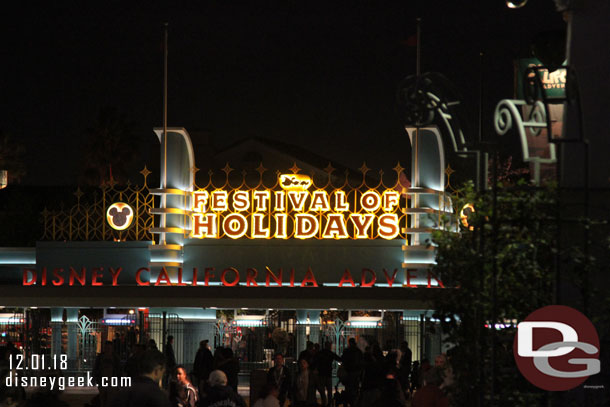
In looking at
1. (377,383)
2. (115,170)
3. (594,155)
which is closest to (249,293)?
(377,383)

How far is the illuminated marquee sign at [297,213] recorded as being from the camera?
32156 millimetres

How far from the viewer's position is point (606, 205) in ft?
39.8

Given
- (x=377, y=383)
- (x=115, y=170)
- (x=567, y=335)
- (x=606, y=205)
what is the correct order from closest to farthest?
(x=567, y=335)
(x=606, y=205)
(x=377, y=383)
(x=115, y=170)

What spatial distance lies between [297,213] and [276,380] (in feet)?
37.8

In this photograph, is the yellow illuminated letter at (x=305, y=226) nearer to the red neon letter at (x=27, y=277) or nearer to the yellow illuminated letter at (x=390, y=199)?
the yellow illuminated letter at (x=390, y=199)

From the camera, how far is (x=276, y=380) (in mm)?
21500

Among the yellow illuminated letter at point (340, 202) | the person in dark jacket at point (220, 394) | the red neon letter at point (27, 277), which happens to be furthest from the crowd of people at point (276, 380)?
the red neon letter at point (27, 277)

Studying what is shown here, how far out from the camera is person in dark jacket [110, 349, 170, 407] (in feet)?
31.8

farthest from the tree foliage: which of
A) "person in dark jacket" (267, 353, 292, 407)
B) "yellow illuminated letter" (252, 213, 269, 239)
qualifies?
"yellow illuminated letter" (252, 213, 269, 239)

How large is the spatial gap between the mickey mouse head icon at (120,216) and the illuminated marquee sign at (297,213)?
2114 millimetres

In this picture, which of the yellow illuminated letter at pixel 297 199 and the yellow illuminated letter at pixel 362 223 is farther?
the yellow illuminated letter at pixel 362 223

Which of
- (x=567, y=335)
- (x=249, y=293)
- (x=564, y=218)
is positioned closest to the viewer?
(x=567, y=335)

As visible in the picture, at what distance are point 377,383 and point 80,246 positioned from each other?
1738cm

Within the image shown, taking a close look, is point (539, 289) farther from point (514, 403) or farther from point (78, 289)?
point (78, 289)
